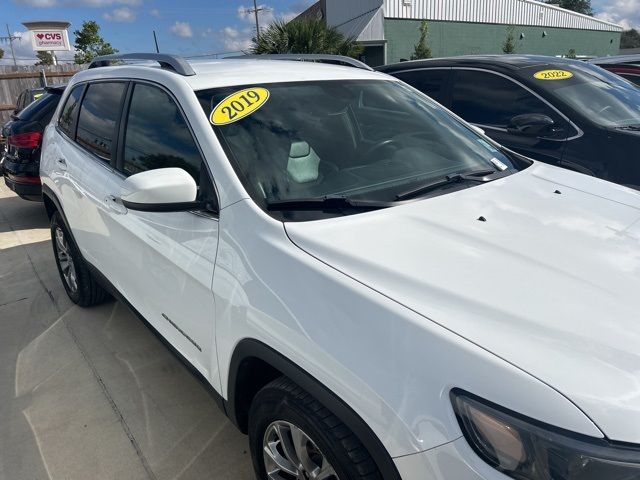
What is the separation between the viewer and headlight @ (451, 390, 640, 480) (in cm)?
106

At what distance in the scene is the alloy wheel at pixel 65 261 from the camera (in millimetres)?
3874

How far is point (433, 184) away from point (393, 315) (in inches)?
38.2

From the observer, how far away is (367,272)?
1.50 meters

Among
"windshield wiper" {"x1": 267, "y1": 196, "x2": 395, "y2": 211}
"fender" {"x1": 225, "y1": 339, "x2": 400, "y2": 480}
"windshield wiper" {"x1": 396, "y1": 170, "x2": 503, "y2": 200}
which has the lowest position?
"fender" {"x1": 225, "y1": 339, "x2": 400, "y2": 480}

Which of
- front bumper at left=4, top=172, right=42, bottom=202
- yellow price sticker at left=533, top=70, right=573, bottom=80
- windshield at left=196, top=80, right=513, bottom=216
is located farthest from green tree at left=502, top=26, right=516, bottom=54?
windshield at left=196, top=80, right=513, bottom=216

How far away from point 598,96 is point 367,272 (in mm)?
3740

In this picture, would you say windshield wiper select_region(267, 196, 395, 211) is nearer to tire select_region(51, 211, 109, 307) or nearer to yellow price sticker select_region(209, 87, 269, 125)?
yellow price sticker select_region(209, 87, 269, 125)

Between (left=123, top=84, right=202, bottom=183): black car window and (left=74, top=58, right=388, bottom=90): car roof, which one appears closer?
(left=123, top=84, right=202, bottom=183): black car window

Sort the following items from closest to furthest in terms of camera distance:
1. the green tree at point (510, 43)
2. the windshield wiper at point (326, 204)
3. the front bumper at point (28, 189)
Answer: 1. the windshield wiper at point (326, 204)
2. the front bumper at point (28, 189)
3. the green tree at point (510, 43)

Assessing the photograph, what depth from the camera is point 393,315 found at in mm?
1338

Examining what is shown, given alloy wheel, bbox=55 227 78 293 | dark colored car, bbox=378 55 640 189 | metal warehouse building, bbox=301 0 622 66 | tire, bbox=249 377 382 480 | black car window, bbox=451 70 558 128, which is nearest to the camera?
tire, bbox=249 377 382 480

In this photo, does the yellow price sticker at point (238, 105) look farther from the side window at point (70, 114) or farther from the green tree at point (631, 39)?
the green tree at point (631, 39)

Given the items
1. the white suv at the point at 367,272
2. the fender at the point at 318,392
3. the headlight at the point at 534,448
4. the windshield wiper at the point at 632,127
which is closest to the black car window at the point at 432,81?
the windshield wiper at the point at 632,127

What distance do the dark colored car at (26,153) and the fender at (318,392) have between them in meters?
5.32
